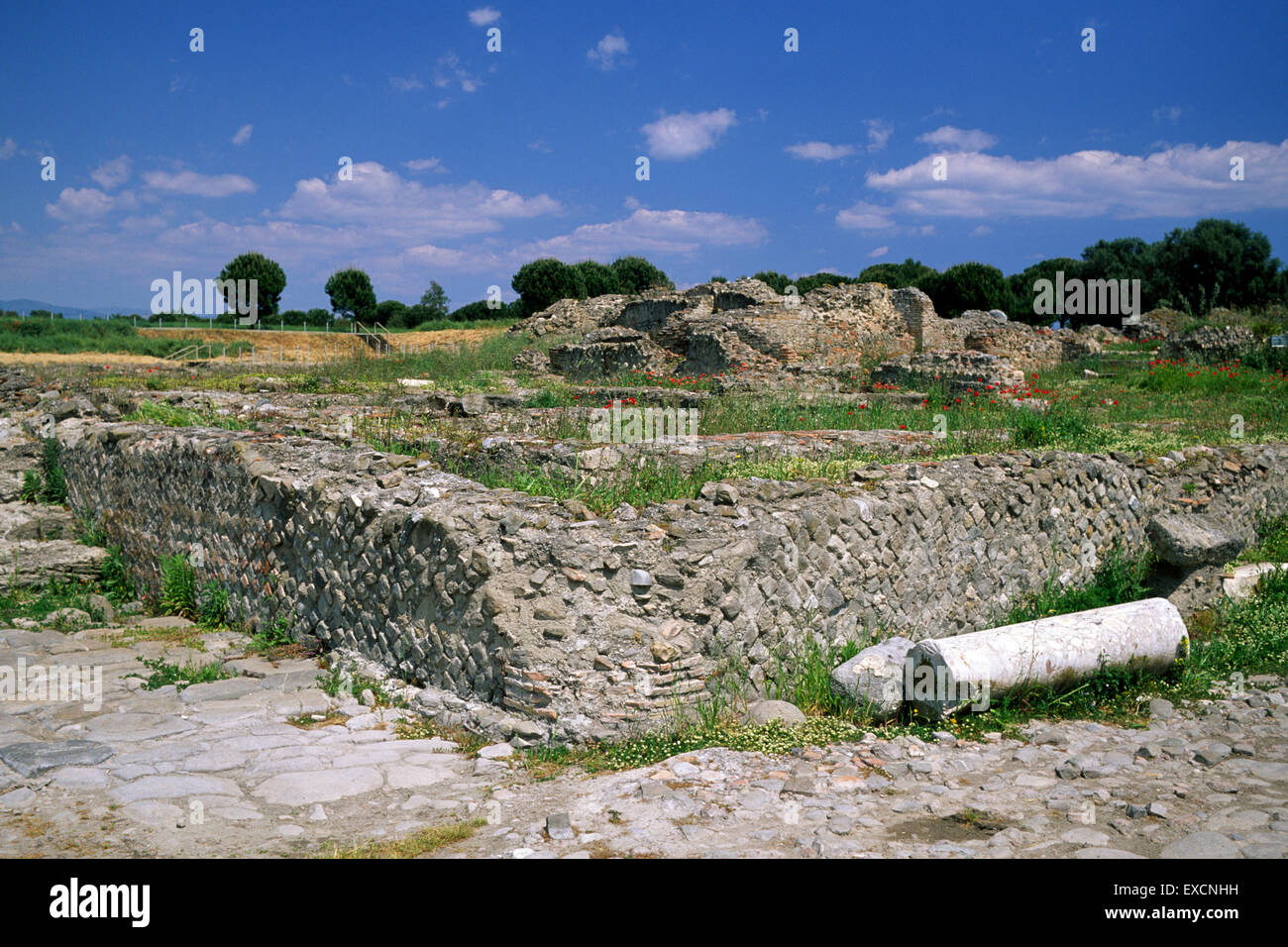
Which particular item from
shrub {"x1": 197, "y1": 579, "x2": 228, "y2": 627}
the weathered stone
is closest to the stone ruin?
shrub {"x1": 197, "y1": 579, "x2": 228, "y2": 627}

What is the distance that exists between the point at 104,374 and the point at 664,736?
1309 cm

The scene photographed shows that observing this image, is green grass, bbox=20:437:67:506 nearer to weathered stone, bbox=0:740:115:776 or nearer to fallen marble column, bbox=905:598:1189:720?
weathered stone, bbox=0:740:115:776

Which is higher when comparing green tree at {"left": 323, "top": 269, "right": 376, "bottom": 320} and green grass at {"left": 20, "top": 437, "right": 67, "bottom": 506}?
green tree at {"left": 323, "top": 269, "right": 376, "bottom": 320}

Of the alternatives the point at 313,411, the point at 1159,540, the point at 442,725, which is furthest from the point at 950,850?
the point at 313,411

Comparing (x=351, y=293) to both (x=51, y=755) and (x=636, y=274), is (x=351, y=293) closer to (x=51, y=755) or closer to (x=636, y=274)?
(x=636, y=274)

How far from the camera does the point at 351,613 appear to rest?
19.1 feet

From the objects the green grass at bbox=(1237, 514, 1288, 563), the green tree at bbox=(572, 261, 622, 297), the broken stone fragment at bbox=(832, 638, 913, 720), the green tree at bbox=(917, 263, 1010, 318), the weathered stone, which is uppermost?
the green tree at bbox=(572, 261, 622, 297)

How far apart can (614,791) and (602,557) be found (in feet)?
4.11

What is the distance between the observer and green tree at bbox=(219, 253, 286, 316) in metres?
48.3

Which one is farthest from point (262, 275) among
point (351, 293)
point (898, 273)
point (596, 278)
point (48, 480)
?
point (48, 480)

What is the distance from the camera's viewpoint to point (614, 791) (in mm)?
3969

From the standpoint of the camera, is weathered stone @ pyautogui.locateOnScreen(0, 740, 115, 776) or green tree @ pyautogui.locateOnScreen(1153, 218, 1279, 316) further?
green tree @ pyautogui.locateOnScreen(1153, 218, 1279, 316)

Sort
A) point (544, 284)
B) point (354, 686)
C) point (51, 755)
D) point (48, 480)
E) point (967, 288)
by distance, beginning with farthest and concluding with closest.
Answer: point (544, 284) < point (967, 288) < point (48, 480) < point (354, 686) < point (51, 755)

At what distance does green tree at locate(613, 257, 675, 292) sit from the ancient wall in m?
42.3
